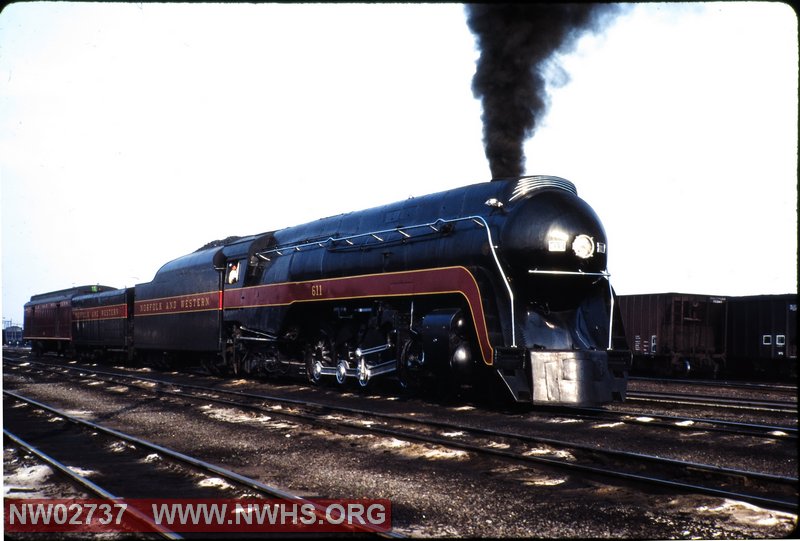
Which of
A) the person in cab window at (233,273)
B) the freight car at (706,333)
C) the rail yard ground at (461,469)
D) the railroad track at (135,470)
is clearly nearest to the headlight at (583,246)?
the rail yard ground at (461,469)

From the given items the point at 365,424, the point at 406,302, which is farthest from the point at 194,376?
the point at 365,424

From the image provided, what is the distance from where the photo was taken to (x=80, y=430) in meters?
10.4

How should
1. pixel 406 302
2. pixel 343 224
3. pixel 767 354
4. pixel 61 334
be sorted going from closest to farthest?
pixel 406 302 → pixel 343 224 → pixel 767 354 → pixel 61 334

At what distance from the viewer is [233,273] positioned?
19281 millimetres

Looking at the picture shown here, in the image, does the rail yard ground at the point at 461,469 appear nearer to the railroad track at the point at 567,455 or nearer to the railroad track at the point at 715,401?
the railroad track at the point at 567,455

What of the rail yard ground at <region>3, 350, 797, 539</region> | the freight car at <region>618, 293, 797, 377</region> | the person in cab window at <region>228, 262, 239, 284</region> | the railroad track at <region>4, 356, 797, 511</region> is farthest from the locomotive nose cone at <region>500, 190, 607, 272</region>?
the freight car at <region>618, 293, 797, 377</region>

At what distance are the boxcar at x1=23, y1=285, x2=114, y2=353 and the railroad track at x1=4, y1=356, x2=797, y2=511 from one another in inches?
1087

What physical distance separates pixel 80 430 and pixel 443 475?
6212 millimetres

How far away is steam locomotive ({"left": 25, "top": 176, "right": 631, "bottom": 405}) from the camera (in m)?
11.1

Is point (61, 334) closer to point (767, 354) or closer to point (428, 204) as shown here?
point (428, 204)

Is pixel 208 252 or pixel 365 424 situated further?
pixel 208 252

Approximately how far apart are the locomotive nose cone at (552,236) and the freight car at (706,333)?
12918 millimetres

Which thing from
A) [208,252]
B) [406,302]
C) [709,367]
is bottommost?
[709,367]

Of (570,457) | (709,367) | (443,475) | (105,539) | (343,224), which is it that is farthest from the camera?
(709,367)
